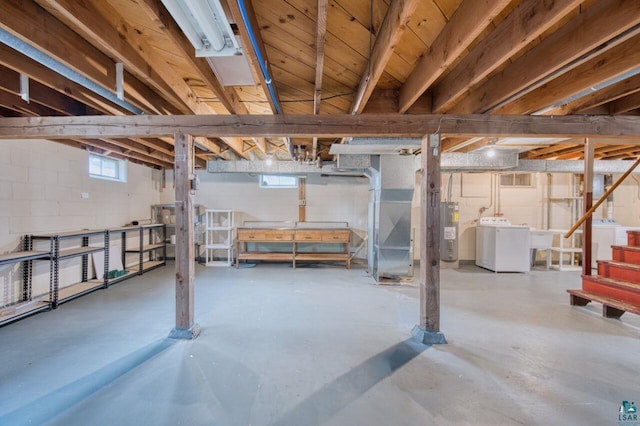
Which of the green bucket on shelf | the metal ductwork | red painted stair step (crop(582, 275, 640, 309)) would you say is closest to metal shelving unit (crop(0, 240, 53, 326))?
the green bucket on shelf

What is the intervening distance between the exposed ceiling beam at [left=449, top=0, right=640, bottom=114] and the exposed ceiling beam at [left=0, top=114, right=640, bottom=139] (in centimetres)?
30

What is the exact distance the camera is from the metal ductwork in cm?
427

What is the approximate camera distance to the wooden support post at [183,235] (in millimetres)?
2430

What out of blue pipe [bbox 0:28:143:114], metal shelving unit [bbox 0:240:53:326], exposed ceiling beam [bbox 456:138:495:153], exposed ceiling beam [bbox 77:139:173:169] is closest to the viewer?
blue pipe [bbox 0:28:143:114]

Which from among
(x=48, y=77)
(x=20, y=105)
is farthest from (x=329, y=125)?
(x=20, y=105)

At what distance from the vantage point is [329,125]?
240cm

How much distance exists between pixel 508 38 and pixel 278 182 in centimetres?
500

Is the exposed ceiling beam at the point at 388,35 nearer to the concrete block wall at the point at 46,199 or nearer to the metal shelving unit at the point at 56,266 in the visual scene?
the metal shelving unit at the point at 56,266

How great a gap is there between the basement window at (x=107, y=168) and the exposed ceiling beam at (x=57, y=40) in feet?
9.95

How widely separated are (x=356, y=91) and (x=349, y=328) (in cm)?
238

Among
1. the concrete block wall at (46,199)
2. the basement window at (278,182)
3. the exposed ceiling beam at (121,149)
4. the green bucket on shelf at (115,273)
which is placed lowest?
the green bucket on shelf at (115,273)

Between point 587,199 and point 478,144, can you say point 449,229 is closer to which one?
point 478,144

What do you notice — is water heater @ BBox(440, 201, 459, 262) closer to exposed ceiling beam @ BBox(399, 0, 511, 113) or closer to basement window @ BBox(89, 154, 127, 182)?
exposed ceiling beam @ BBox(399, 0, 511, 113)

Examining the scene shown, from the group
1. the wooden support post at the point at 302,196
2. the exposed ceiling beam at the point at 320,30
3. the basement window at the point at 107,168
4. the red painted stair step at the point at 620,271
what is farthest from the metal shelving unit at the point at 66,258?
the red painted stair step at the point at 620,271
